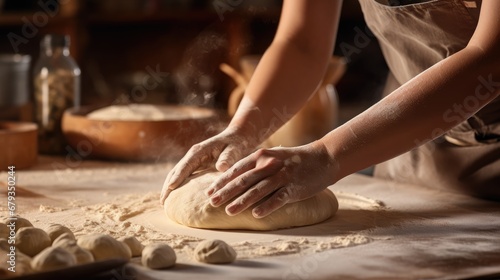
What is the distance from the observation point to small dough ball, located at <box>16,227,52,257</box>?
1.12 metres

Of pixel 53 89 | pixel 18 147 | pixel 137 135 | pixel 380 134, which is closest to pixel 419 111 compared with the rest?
pixel 380 134

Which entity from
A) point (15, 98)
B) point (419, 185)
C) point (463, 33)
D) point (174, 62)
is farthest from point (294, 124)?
point (174, 62)

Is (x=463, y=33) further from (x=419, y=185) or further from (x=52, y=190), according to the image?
(x=52, y=190)

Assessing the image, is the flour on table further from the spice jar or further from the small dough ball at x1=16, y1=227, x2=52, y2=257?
the spice jar

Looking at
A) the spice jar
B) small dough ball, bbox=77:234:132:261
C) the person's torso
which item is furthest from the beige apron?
the spice jar

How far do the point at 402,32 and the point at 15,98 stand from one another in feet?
4.94

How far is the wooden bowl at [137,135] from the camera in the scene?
6.39 feet

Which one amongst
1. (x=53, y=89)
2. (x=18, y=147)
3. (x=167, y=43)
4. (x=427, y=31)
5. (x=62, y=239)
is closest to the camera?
(x=62, y=239)

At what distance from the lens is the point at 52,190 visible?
1659 millimetres

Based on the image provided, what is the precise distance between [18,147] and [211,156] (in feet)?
2.13

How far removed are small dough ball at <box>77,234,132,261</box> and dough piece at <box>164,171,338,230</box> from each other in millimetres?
238

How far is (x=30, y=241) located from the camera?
1.12m

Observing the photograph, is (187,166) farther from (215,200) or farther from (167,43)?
(167,43)

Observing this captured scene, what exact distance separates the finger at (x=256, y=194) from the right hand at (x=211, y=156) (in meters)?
0.19
